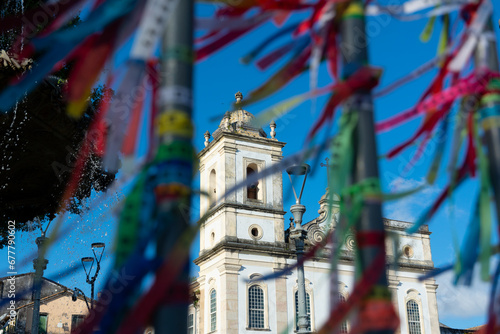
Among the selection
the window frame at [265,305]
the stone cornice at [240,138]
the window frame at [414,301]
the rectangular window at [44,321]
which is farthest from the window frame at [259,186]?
the rectangular window at [44,321]

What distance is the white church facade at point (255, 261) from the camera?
26125 mm

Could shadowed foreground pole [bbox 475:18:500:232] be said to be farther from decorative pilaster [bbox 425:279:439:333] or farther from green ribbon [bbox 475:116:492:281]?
decorative pilaster [bbox 425:279:439:333]

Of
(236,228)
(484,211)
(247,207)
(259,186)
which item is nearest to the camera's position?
(484,211)

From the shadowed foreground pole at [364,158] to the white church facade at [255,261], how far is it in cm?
2296

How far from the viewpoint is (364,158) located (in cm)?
192

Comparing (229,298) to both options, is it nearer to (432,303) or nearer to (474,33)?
(432,303)

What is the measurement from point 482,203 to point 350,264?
91.1 feet

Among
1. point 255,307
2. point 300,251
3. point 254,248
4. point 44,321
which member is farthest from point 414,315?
point 44,321

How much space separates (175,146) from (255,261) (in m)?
25.8

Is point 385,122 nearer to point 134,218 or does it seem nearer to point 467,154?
point 467,154

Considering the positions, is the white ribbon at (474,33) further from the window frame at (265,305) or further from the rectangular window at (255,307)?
the rectangular window at (255,307)

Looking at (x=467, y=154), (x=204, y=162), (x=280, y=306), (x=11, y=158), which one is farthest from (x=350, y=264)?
(x=467, y=154)

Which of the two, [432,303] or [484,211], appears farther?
[432,303]

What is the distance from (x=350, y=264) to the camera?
29.1 meters
